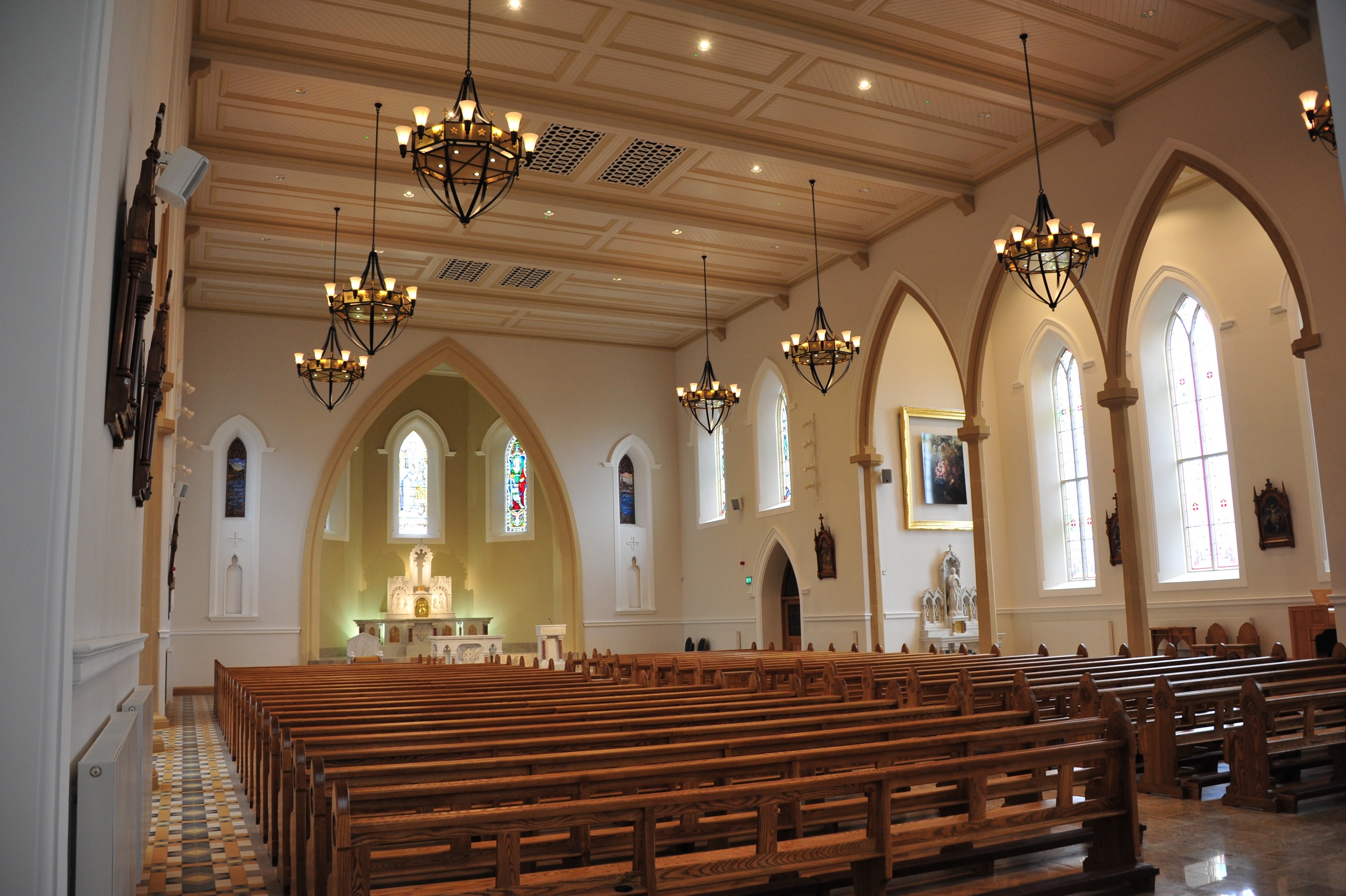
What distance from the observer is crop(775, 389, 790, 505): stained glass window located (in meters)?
17.5

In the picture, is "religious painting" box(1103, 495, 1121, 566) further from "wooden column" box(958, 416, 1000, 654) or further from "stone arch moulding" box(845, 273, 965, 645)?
"stone arch moulding" box(845, 273, 965, 645)

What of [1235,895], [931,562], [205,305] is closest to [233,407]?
[205,305]

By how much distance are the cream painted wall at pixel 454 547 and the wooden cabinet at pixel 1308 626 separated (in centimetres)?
1425

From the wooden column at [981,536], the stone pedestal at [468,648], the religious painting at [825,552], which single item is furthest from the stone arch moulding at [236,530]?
the wooden column at [981,536]

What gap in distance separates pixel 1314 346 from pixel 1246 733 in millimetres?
5079

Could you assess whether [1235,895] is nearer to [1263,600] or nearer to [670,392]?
[1263,600]

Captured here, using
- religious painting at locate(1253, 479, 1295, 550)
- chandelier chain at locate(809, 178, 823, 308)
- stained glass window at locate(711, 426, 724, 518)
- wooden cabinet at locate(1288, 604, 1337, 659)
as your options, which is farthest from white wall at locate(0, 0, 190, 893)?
stained glass window at locate(711, 426, 724, 518)

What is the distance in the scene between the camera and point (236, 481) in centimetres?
1689

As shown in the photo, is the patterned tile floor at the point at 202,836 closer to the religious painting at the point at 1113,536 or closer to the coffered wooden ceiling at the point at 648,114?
the coffered wooden ceiling at the point at 648,114

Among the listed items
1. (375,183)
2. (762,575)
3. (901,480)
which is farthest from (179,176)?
(762,575)

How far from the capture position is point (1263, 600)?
11844 millimetres

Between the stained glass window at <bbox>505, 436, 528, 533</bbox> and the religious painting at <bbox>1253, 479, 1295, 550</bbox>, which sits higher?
the stained glass window at <bbox>505, 436, 528, 533</bbox>

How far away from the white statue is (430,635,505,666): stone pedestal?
2254mm

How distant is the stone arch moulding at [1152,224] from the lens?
9109 mm
